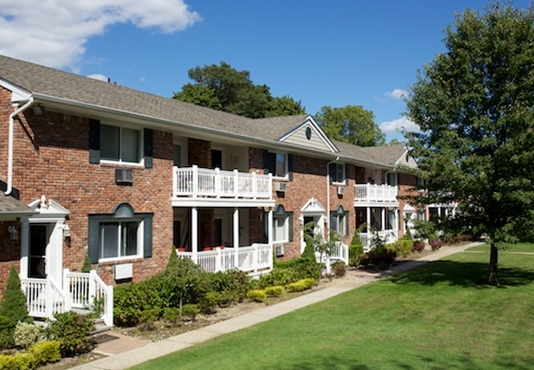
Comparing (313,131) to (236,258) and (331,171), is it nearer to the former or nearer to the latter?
(331,171)

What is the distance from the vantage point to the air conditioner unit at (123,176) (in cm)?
1488

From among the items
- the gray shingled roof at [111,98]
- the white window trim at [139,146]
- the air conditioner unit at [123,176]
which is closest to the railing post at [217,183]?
the gray shingled roof at [111,98]

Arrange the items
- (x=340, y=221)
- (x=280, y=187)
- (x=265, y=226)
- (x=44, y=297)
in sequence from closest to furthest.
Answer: (x=44, y=297)
(x=265, y=226)
(x=280, y=187)
(x=340, y=221)

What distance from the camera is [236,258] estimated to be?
18.3m

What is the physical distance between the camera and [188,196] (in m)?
16.9

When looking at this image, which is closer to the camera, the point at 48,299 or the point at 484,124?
the point at 48,299

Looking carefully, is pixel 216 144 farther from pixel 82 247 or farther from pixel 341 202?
pixel 341 202

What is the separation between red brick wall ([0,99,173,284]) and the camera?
498 inches

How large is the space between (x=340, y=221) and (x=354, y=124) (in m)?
48.8

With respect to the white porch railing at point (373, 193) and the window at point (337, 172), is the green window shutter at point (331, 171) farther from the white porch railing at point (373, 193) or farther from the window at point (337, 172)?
the white porch railing at point (373, 193)

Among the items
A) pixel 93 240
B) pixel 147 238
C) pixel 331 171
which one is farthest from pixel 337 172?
pixel 93 240

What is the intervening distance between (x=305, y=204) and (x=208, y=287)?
10.2m

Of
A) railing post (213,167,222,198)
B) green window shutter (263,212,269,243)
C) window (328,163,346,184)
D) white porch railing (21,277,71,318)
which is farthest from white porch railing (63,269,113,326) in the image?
→ window (328,163,346,184)

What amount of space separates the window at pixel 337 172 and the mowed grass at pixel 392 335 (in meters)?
10.2
